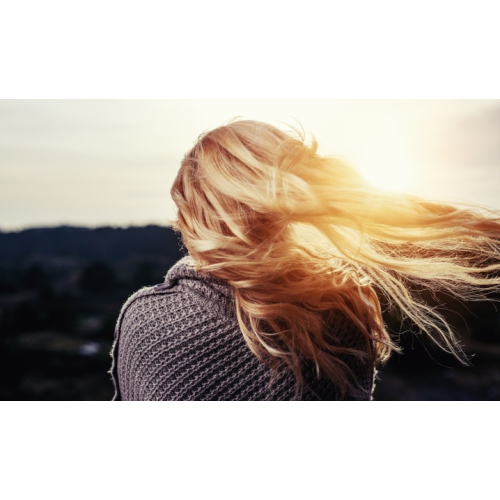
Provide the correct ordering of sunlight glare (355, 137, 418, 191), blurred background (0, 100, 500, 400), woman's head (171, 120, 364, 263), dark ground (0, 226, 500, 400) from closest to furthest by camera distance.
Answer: woman's head (171, 120, 364, 263)
sunlight glare (355, 137, 418, 191)
blurred background (0, 100, 500, 400)
dark ground (0, 226, 500, 400)

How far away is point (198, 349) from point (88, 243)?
203 cm

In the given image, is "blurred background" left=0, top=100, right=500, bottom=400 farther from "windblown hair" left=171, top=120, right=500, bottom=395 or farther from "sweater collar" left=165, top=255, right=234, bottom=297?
"sweater collar" left=165, top=255, right=234, bottom=297

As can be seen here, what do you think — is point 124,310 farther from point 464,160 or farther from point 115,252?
point 115,252

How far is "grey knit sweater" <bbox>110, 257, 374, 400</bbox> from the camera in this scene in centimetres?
95

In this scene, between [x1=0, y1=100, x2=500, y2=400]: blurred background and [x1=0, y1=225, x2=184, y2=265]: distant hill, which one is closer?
[x1=0, y1=100, x2=500, y2=400]: blurred background

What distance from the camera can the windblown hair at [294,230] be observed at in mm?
942

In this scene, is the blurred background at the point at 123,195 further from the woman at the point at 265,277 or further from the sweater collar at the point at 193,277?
the sweater collar at the point at 193,277

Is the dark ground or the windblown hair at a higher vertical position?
the windblown hair

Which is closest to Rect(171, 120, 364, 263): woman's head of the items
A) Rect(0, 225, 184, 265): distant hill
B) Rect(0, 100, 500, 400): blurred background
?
Rect(0, 100, 500, 400): blurred background

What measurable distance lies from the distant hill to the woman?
67.2 inches

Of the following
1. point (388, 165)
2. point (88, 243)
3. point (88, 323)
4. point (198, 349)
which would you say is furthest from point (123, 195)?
point (198, 349)

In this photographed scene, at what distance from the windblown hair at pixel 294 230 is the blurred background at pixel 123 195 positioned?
0.08m

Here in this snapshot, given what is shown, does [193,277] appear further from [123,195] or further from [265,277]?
[123,195]

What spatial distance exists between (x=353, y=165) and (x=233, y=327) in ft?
1.49
